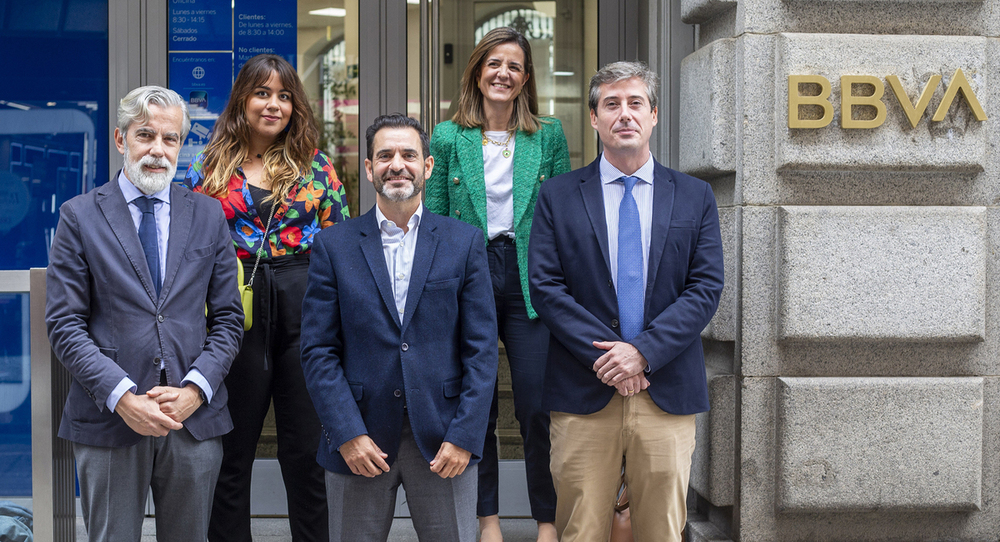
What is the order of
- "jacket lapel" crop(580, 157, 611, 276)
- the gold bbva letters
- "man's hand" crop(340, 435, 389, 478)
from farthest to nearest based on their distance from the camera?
the gold bbva letters, "jacket lapel" crop(580, 157, 611, 276), "man's hand" crop(340, 435, 389, 478)

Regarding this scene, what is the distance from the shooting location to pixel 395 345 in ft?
8.60

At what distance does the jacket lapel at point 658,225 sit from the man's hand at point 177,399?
5.20 ft

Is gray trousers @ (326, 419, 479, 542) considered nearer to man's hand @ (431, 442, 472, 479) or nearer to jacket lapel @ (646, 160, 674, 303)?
man's hand @ (431, 442, 472, 479)

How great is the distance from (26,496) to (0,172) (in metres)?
2.16

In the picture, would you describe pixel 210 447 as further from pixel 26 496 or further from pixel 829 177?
pixel 829 177

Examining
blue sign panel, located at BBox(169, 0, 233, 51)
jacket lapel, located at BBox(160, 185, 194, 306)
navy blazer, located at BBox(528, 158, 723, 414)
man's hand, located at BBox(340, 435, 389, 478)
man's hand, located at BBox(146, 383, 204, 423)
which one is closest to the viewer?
man's hand, located at BBox(340, 435, 389, 478)

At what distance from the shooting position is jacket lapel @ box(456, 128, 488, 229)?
11.4 feet

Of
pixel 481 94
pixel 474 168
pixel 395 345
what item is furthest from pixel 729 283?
pixel 395 345

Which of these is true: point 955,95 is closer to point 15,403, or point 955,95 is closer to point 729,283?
point 729,283

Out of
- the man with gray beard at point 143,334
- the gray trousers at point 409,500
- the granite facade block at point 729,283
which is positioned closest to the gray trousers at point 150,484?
the man with gray beard at point 143,334

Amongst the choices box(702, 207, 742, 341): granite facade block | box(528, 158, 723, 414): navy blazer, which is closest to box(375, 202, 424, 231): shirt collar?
box(528, 158, 723, 414): navy blazer

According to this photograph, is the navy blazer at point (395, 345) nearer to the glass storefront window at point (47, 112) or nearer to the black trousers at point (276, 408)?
the black trousers at point (276, 408)

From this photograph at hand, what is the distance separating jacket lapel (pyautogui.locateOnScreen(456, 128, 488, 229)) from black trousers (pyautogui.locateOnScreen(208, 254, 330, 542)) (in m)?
0.74

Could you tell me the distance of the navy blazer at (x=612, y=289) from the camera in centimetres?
287
